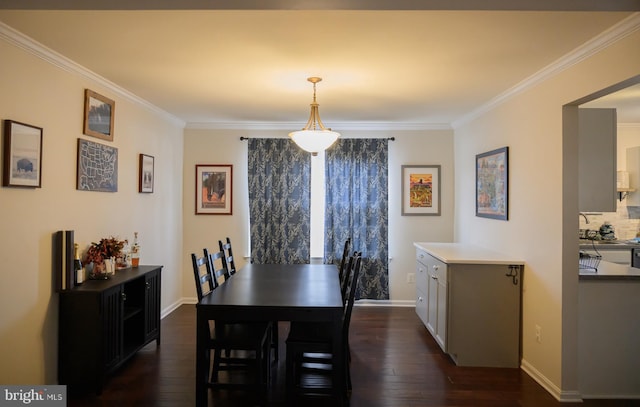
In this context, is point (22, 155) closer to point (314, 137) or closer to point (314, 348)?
point (314, 137)

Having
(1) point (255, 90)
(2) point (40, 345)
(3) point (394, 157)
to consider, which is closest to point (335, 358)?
(2) point (40, 345)

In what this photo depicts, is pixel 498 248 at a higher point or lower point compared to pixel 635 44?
lower

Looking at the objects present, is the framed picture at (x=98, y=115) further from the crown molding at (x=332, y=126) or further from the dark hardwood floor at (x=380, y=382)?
the dark hardwood floor at (x=380, y=382)

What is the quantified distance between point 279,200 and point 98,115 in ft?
7.65

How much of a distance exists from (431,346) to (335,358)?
5.46 feet

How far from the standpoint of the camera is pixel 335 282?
9.98 feet

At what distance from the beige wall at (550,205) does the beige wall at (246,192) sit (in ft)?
4.81

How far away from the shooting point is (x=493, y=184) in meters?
3.82

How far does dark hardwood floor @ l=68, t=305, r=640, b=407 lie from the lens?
8.68 feet

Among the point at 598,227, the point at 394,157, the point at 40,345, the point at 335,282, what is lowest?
the point at 40,345

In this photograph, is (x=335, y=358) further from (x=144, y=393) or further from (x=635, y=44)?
(x=635, y=44)

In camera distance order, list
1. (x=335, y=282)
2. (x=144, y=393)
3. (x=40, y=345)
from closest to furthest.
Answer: (x=40, y=345), (x=144, y=393), (x=335, y=282)

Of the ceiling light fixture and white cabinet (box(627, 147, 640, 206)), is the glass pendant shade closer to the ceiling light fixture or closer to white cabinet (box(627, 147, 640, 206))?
the ceiling light fixture

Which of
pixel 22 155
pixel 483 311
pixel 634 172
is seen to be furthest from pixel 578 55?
pixel 22 155
